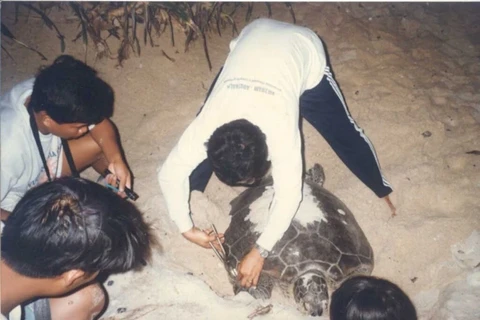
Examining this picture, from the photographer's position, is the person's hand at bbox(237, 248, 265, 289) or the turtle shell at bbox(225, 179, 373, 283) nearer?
the person's hand at bbox(237, 248, 265, 289)

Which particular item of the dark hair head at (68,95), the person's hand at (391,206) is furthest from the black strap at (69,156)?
the person's hand at (391,206)

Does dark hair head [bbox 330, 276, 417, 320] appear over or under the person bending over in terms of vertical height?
under

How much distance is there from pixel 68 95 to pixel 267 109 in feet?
2.43

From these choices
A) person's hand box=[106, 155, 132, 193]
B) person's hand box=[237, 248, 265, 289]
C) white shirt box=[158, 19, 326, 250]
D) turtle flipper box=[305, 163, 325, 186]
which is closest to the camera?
white shirt box=[158, 19, 326, 250]

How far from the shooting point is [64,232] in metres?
0.93

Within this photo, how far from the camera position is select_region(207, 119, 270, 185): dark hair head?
1.26 m

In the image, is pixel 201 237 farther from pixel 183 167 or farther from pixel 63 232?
pixel 63 232

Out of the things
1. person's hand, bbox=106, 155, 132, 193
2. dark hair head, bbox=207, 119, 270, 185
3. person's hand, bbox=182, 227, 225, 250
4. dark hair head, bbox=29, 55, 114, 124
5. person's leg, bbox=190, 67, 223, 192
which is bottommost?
person's hand, bbox=182, 227, 225, 250

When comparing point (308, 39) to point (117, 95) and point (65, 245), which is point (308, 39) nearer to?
point (65, 245)

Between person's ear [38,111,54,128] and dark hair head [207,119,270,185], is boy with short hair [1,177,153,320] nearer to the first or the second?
dark hair head [207,119,270,185]

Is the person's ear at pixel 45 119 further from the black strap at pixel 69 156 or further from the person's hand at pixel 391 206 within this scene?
the person's hand at pixel 391 206

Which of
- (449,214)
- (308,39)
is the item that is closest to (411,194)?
(449,214)

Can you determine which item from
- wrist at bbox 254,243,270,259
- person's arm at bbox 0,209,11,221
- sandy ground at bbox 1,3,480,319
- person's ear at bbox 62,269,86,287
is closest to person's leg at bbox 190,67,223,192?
sandy ground at bbox 1,3,480,319

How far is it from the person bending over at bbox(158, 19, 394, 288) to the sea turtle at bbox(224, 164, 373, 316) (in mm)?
180
